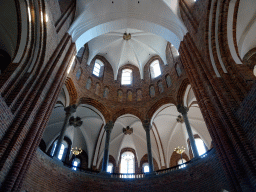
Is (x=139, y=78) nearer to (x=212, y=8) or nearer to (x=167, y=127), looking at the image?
(x=167, y=127)

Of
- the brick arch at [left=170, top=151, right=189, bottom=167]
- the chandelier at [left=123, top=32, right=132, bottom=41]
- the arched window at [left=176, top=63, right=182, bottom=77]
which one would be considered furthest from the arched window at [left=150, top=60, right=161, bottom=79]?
the brick arch at [left=170, top=151, right=189, bottom=167]

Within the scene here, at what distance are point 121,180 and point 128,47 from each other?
1240cm

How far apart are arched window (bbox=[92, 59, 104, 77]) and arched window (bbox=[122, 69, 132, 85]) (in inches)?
84.9

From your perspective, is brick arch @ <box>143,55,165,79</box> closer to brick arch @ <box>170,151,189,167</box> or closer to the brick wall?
brick arch @ <box>170,151,189,167</box>

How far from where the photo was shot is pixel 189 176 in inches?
379

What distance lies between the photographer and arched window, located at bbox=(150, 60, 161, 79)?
58.0 ft

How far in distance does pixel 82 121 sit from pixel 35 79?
1017 centimetres

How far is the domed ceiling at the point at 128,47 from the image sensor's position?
1781 centimetres

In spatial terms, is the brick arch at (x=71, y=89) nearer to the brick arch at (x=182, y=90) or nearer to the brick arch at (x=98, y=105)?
the brick arch at (x=98, y=105)

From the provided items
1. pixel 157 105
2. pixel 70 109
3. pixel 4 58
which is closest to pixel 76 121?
pixel 70 109

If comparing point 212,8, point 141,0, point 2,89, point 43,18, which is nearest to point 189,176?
point 212,8

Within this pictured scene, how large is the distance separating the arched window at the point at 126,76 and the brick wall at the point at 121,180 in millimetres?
9443

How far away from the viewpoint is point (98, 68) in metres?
18.3

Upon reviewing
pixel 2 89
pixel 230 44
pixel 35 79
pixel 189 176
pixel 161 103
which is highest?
pixel 161 103
